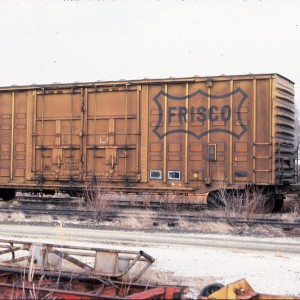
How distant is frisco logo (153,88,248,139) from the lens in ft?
50.2

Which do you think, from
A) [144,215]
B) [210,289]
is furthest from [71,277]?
[144,215]

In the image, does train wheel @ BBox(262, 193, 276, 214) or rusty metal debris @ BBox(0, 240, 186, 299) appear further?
train wheel @ BBox(262, 193, 276, 214)

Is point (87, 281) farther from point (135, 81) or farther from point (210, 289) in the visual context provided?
point (135, 81)

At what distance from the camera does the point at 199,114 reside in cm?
1562

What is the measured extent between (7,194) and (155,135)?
6.63 m

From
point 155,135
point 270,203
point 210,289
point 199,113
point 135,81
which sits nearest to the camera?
point 210,289

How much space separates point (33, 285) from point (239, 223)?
8113mm

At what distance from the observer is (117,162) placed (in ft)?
53.2

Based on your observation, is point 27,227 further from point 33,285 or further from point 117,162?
point 33,285

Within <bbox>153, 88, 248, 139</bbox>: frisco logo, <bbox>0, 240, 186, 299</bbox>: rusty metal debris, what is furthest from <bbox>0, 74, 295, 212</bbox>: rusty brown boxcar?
<bbox>0, 240, 186, 299</bbox>: rusty metal debris

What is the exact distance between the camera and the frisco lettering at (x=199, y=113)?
15.4 meters

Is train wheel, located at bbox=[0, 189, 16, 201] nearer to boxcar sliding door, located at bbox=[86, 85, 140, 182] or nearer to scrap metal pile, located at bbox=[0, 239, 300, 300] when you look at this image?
boxcar sliding door, located at bbox=[86, 85, 140, 182]

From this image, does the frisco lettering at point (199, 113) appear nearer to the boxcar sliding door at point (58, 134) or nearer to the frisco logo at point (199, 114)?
the frisco logo at point (199, 114)

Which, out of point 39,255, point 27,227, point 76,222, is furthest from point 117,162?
point 39,255
